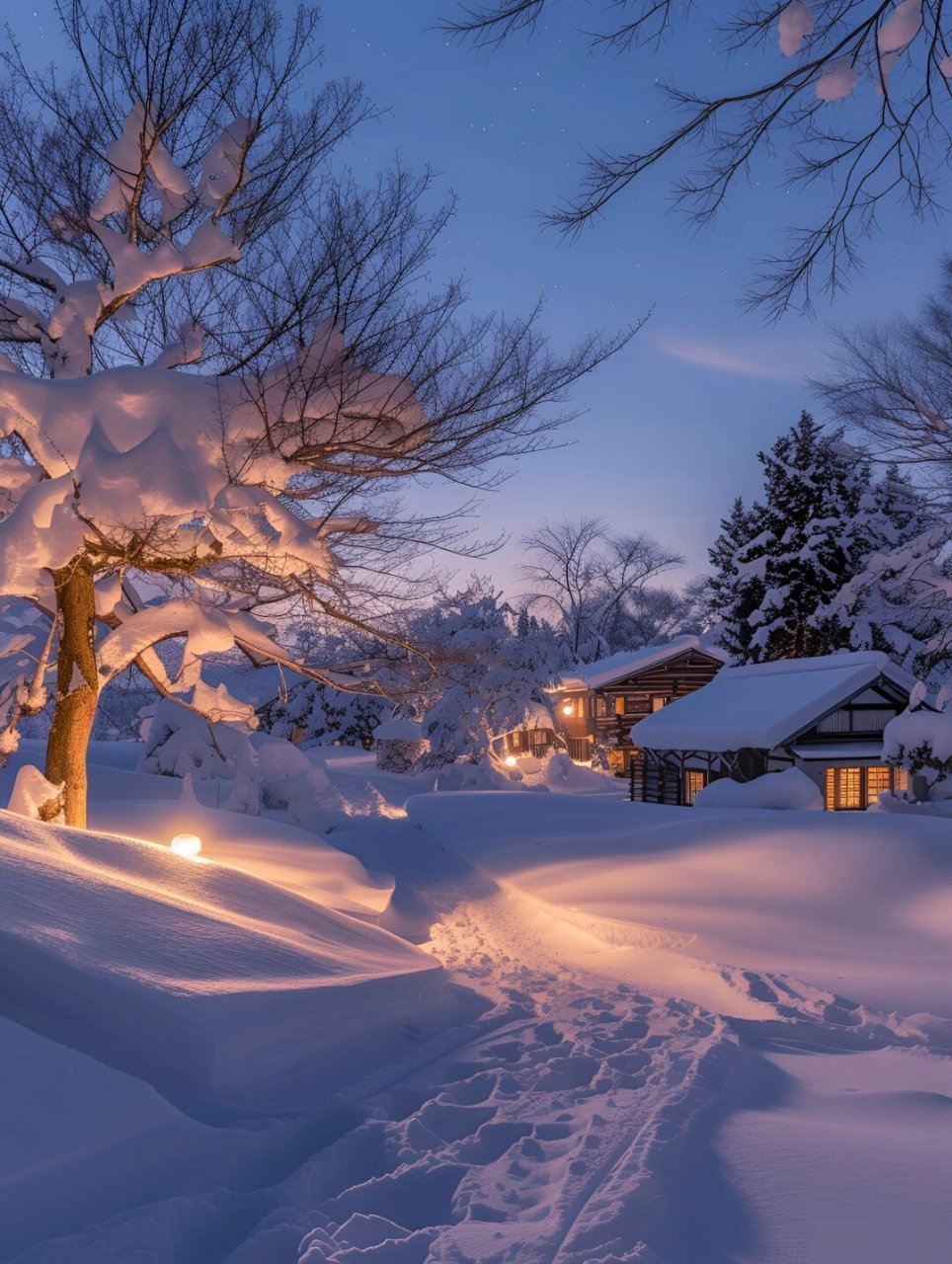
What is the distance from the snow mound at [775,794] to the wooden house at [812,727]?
2.47m

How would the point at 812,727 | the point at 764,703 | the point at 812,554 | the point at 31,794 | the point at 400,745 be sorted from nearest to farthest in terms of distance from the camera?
1. the point at 31,794
2. the point at 812,727
3. the point at 764,703
4. the point at 812,554
5. the point at 400,745

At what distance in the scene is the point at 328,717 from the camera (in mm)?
47656

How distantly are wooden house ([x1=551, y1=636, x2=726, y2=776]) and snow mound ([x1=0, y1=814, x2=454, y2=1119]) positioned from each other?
96.6 ft

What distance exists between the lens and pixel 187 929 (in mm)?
4758

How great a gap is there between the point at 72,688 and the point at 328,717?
131ft

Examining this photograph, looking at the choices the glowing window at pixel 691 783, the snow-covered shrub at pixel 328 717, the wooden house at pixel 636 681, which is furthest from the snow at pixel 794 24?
the snow-covered shrub at pixel 328 717

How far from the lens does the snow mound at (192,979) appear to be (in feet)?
12.0

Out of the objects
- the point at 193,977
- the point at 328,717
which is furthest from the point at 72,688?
the point at 328,717

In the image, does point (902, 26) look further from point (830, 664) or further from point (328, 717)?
point (328, 717)

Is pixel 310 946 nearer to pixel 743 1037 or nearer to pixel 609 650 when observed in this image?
pixel 743 1037

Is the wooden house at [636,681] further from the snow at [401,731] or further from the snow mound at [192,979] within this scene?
the snow mound at [192,979]

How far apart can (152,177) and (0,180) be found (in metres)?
1.65

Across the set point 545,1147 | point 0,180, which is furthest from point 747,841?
point 0,180

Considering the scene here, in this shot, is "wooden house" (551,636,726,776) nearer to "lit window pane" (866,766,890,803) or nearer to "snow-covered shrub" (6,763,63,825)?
"lit window pane" (866,766,890,803)
